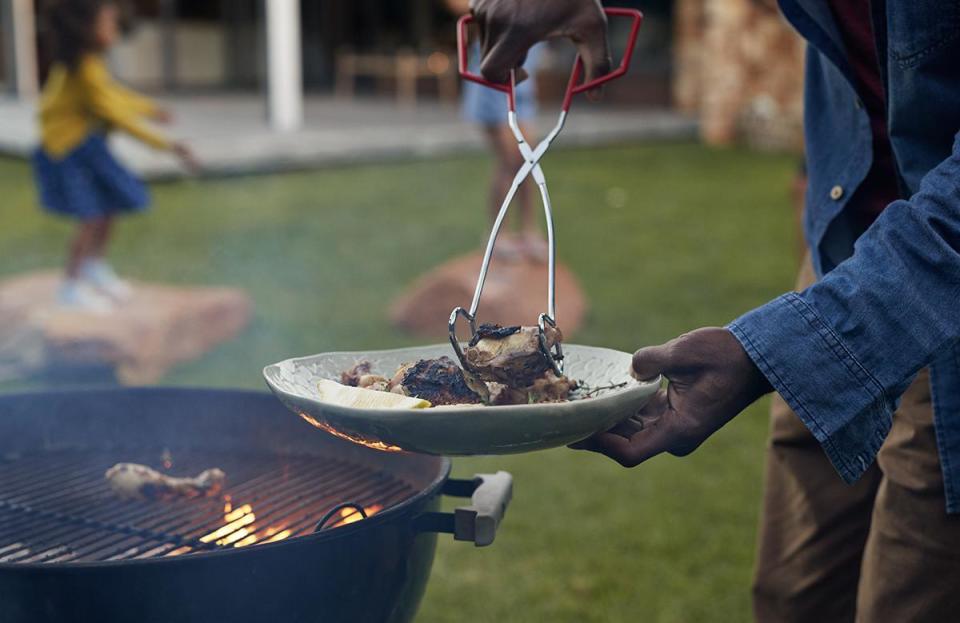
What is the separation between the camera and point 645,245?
7.95 m

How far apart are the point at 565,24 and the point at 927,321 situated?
2.33ft

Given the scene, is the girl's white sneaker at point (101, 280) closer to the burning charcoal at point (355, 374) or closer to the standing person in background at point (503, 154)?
the standing person in background at point (503, 154)

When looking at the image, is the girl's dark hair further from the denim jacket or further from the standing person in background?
the denim jacket

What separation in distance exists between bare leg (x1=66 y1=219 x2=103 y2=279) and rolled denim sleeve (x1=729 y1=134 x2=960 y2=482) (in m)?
4.49

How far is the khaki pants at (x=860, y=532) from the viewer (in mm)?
1652

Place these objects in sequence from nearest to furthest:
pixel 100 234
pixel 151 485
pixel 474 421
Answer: pixel 474 421 → pixel 151 485 → pixel 100 234

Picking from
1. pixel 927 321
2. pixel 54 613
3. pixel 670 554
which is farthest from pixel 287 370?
pixel 670 554

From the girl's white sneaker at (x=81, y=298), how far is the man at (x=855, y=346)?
3819mm

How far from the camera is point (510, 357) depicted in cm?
145

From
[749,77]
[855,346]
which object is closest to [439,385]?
[855,346]

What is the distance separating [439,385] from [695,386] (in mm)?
329

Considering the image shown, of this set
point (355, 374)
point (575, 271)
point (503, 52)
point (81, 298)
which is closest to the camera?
point (355, 374)

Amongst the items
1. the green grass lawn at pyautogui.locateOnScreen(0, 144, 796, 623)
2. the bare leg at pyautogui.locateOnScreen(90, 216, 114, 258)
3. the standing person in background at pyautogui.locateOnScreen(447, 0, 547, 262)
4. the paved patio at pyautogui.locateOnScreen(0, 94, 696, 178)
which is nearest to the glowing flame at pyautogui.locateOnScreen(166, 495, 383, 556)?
the green grass lawn at pyautogui.locateOnScreen(0, 144, 796, 623)

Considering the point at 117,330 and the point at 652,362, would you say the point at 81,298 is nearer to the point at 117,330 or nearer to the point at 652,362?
the point at 117,330
